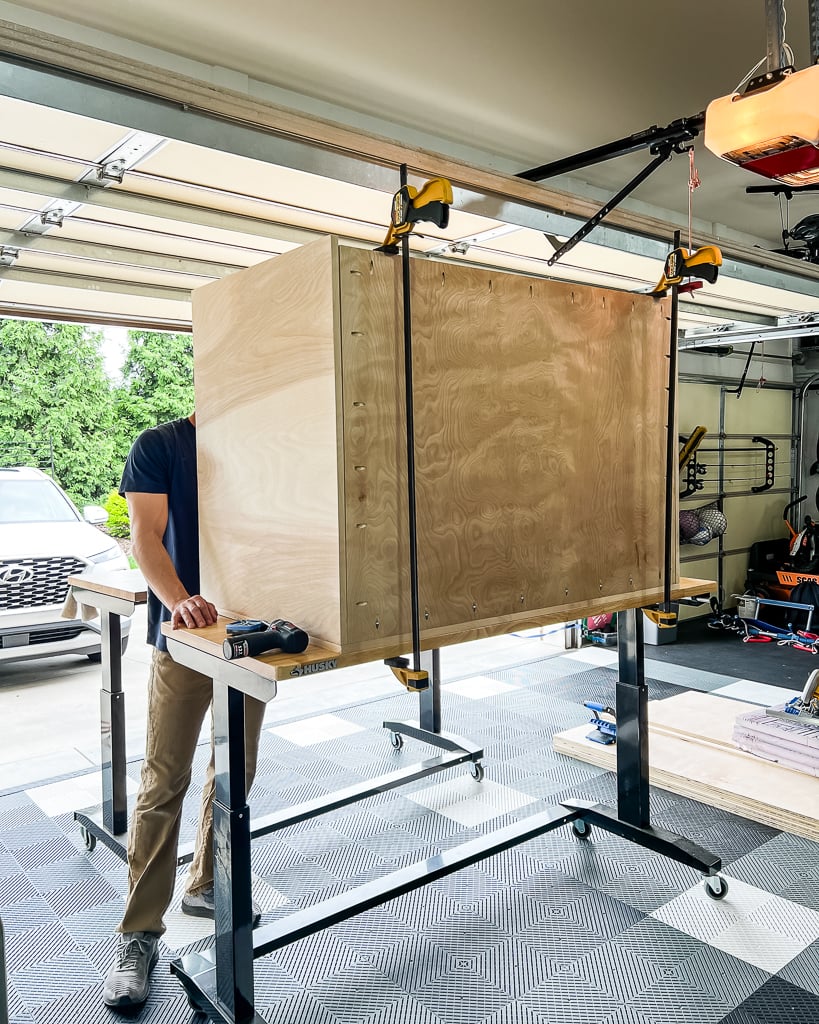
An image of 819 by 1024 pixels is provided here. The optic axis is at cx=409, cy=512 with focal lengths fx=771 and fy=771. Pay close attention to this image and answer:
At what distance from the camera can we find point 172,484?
2.47 m

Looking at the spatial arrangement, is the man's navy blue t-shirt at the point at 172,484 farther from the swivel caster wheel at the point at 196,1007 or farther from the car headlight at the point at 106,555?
the car headlight at the point at 106,555

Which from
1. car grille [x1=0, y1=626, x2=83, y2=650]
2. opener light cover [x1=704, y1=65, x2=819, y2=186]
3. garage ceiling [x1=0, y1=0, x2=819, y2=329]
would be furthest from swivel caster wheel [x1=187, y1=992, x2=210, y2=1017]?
car grille [x1=0, y1=626, x2=83, y2=650]

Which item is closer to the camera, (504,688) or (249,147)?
(249,147)

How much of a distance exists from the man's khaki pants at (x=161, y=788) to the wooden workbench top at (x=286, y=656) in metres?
0.41

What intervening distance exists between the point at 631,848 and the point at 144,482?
7.73 ft

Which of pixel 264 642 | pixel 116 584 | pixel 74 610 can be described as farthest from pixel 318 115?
pixel 74 610

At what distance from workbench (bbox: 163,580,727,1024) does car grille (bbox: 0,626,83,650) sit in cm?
322

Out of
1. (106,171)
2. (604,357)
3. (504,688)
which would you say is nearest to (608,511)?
(604,357)

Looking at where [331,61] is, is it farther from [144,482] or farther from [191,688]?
[191,688]

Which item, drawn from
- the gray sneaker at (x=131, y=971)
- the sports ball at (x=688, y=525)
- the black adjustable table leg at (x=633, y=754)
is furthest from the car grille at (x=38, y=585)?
the sports ball at (x=688, y=525)

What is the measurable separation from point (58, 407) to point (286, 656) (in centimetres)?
1405

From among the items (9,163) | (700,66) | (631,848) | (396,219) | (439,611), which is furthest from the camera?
(631,848)

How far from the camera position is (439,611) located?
6.30ft

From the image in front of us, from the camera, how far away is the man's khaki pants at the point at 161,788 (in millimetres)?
2324
